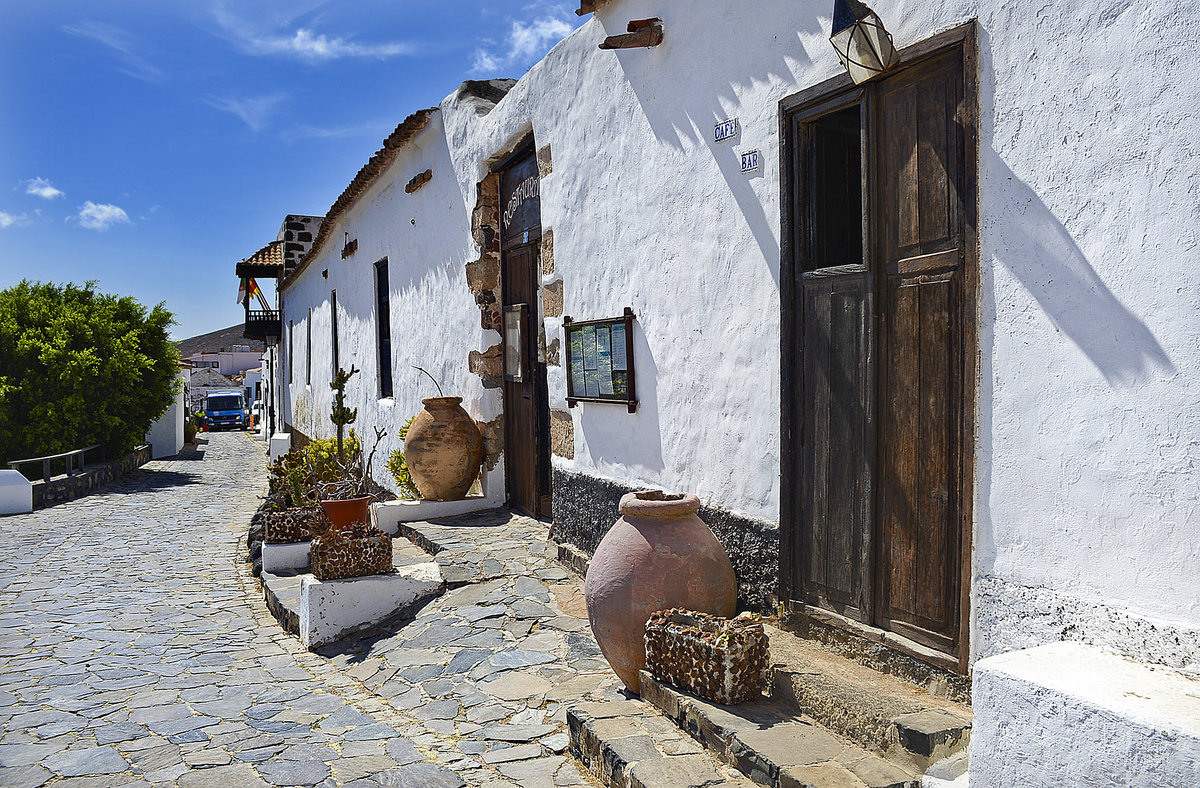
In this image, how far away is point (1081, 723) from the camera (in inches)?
78.7

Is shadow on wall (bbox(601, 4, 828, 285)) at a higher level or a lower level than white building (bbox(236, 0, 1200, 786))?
higher

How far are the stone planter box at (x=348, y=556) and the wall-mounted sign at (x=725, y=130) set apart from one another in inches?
131

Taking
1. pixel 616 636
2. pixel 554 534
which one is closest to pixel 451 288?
pixel 554 534

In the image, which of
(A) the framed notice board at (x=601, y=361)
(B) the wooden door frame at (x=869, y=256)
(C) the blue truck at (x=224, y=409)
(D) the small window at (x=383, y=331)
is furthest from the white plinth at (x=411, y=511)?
(C) the blue truck at (x=224, y=409)

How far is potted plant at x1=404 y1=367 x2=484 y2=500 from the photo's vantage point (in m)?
7.69

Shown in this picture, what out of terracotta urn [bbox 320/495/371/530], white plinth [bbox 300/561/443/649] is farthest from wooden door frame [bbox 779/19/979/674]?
terracotta urn [bbox 320/495/371/530]

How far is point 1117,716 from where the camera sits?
6.35 ft

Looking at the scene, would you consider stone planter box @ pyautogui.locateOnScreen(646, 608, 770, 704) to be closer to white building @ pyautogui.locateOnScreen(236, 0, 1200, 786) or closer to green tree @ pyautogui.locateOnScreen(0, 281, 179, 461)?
white building @ pyautogui.locateOnScreen(236, 0, 1200, 786)

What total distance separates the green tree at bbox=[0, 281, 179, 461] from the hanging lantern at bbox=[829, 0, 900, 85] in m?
15.2

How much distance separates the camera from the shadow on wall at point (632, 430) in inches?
195

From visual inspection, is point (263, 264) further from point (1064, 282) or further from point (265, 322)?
point (1064, 282)

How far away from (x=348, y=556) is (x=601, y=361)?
81.1 inches

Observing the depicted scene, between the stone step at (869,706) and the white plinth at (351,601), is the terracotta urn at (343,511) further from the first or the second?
the stone step at (869,706)

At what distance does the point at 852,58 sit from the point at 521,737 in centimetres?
304
